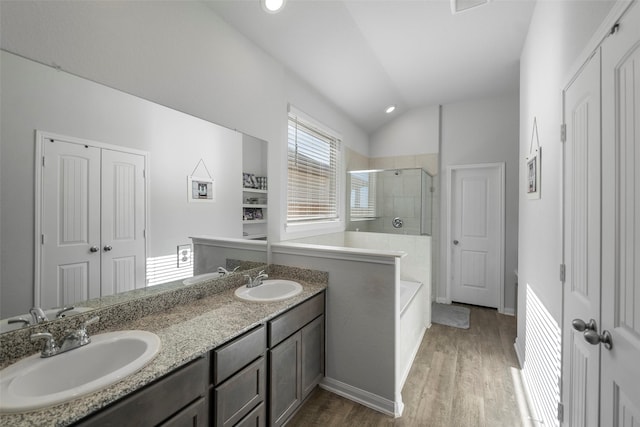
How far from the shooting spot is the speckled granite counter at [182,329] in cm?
78

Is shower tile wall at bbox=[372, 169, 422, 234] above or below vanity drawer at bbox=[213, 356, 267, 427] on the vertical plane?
above

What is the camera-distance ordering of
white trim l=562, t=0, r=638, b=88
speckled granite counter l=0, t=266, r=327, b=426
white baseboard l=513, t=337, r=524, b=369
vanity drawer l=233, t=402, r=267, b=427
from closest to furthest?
speckled granite counter l=0, t=266, r=327, b=426
white trim l=562, t=0, r=638, b=88
vanity drawer l=233, t=402, r=267, b=427
white baseboard l=513, t=337, r=524, b=369

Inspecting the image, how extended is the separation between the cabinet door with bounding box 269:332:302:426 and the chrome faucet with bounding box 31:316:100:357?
0.87m

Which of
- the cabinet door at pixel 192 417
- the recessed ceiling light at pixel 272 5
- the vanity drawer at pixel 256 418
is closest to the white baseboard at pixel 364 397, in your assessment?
the vanity drawer at pixel 256 418

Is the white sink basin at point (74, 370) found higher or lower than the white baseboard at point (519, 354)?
higher

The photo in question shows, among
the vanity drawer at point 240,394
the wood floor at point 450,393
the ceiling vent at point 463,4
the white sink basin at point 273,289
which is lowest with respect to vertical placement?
the wood floor at point 450,393

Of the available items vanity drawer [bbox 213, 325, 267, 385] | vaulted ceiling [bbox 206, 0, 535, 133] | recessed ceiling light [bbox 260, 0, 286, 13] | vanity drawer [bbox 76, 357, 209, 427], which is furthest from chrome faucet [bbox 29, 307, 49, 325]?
recessed ceiling light [bbox 260, 0, 286, 13]

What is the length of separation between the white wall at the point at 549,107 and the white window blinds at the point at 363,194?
1909 mm

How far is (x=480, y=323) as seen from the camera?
334 cm

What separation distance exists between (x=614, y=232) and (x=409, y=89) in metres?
3.10

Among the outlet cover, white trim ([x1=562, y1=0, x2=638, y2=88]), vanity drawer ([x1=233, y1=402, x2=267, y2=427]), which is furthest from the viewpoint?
the outlet cover

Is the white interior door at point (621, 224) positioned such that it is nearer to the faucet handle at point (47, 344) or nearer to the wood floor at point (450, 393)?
the wood floor at point (450, 393)

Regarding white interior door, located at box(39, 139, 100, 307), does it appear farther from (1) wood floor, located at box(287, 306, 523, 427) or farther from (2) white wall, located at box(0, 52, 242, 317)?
(1) wood floor, located at box(287, 306, 523, 427)

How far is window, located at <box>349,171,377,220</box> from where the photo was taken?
395 cm
